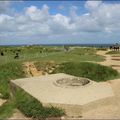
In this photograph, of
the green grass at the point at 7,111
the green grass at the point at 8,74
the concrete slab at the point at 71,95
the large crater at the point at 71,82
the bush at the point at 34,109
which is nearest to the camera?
the bush at the point at 34,109

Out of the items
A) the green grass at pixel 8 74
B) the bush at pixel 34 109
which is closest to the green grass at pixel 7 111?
the bush at pixel 34 109

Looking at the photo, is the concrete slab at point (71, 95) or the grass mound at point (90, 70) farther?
the grass mound at point (90, 70)

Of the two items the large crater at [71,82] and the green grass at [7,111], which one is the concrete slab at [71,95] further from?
the green grass at [7,111]

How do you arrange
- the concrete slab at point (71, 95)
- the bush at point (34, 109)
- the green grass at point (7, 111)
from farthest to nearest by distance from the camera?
the green grass at point (7, 111)
the concrete slab at point (71, 95)
the bush at point (34, 109)

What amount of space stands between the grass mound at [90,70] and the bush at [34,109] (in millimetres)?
8335

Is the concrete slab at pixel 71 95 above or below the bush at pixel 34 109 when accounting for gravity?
above

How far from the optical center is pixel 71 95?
12289 mm

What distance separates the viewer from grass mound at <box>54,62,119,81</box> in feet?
66.1

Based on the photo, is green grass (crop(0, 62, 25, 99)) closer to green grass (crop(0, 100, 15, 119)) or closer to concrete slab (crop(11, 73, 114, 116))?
concrete slab (crop(11, 73, 114, 116))

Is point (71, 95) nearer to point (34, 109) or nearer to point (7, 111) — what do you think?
point (34, 109)

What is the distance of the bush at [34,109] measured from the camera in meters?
11.0

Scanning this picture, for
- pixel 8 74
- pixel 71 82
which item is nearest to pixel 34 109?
pixel 71 82

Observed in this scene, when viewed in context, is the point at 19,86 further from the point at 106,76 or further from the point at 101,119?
the point at 106,76

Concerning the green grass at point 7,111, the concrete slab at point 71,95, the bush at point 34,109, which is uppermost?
the concrete slab at point 71,95
